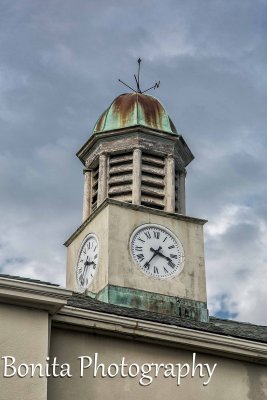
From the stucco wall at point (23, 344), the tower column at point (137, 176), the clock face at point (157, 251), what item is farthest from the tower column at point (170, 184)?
the stucco wall at point (23, 344)

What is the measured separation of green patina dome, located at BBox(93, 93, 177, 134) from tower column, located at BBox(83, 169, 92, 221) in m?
1.21

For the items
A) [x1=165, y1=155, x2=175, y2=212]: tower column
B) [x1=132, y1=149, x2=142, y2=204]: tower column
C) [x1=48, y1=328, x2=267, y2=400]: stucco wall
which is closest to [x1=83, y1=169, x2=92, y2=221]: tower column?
[x1=132, y1=149, x2=142, y2=204]: tower column

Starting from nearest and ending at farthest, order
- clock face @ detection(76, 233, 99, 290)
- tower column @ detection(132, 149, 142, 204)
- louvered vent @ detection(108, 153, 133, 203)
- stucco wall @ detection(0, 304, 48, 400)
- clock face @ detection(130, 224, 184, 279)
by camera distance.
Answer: stucco wall @ detection(0, 304, 48, 400), clock face @ detection(130, 224, 184, 279), clock face @ detection(76, 233, 99, 290), tower column @ detection(132, 149, 142, 204), louvered vent @ detection(108, 153, 133, 203)

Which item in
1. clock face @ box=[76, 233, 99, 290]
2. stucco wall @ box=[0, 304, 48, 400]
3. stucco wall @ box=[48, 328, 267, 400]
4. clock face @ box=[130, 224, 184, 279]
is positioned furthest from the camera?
clock face @ box=[76, 233, 99, 290]

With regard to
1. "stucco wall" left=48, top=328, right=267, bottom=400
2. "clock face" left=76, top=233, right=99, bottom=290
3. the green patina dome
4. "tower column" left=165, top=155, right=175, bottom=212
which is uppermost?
the green patina dome

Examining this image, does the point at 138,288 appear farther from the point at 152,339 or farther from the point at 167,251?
the point at 152,339

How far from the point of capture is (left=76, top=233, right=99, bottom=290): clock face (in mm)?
22984

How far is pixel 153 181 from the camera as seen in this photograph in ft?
79.7

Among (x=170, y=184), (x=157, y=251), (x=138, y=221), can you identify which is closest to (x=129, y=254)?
(x=157, y=251)

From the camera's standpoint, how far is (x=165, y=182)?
80.0 ft

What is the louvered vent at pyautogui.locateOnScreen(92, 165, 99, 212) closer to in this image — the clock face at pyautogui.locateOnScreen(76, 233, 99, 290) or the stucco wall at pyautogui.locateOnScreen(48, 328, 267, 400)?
the clock face at pyautogui.locateOnScreen(76, 233, 99, 290)

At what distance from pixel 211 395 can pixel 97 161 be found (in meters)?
9.40

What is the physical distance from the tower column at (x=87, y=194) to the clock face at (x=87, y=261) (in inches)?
43.9

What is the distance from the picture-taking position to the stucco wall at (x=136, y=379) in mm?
16250
